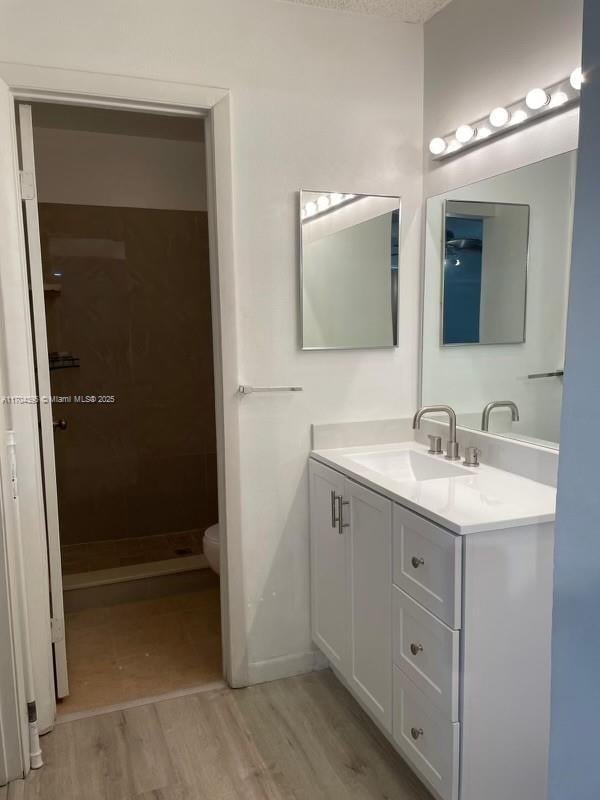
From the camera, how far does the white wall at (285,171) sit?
2178mm

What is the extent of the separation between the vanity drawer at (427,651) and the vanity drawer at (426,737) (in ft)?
0.11

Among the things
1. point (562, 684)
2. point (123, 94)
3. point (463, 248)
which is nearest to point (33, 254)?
point (123, 94)

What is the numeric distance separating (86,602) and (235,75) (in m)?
2.47

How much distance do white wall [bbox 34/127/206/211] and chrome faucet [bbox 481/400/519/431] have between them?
2.29 meters

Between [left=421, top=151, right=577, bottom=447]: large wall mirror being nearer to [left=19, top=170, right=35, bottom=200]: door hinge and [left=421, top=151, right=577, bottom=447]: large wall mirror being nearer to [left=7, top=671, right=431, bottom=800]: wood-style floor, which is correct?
[left=7, top=671, right=431, bottom=800]: wood-style floor

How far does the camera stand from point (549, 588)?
5.55ft

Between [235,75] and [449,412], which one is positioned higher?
[235,75]

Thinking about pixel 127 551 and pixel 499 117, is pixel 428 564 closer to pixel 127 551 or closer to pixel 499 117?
pixel 499 117

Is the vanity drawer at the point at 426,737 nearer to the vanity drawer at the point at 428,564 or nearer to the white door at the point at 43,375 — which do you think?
the vanity drawer at the point at 428,564

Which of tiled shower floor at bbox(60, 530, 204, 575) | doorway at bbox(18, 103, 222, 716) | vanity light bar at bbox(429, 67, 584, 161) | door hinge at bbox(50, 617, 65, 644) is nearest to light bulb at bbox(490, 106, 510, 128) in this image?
vanity light bar at bbox(429, 67, 584, 161)

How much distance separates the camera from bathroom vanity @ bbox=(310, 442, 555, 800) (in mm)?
1621

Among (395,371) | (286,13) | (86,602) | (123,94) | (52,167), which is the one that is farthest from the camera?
(52,167)

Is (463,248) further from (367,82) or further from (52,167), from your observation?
(52,167)

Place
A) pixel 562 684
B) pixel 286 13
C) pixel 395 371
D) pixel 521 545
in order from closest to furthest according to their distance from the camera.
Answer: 1. pixel 562 684
2. pixel 521 545
3. pixel 286 13
4. pixel 395 371
